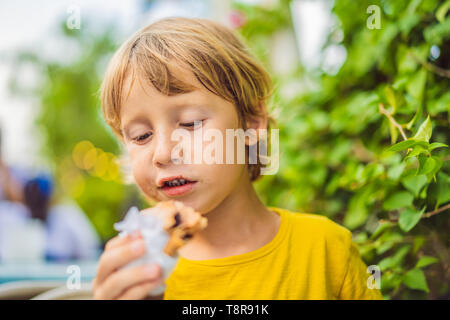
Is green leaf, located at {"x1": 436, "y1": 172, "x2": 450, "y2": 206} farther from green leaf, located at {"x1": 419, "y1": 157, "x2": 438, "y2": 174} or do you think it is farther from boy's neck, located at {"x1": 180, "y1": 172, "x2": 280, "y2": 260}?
boy's neck, located at {"x1": 180, "y1": 172, "x2": 280, "y2": 260}

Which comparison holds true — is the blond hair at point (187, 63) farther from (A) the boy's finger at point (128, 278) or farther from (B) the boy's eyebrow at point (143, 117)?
(A) the boy's finger at point (128, 278)

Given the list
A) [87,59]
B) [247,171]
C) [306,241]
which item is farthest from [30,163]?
[306,241]

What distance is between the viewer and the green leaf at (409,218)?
74 cm

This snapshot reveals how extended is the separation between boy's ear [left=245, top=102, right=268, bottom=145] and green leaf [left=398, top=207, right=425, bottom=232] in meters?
0.32

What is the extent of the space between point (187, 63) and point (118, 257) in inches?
13.4

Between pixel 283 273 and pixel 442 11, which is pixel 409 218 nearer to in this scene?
pixel 283 273

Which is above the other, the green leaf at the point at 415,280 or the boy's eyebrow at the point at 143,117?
the boy's eyebrow at the point at 143,117

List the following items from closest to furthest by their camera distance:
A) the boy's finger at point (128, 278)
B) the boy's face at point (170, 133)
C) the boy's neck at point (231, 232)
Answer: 1. the boy's finger at point (128, 278)
2. the boy's face at point (170, 133)
3. the boy's neck at point (231, 232)

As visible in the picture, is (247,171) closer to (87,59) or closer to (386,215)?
(386,215)

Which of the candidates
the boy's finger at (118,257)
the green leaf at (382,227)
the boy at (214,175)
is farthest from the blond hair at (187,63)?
the green leaf at (382,227)

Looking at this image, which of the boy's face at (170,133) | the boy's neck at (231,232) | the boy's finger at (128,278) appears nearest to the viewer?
the boy's finger at (128,278)

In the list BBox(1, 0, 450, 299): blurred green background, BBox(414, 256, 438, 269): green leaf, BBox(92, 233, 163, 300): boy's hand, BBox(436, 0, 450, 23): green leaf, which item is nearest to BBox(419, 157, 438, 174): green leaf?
BBox(1, 0, 450, 299): blurred green background

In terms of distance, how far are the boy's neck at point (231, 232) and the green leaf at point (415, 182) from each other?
269 millimetres
